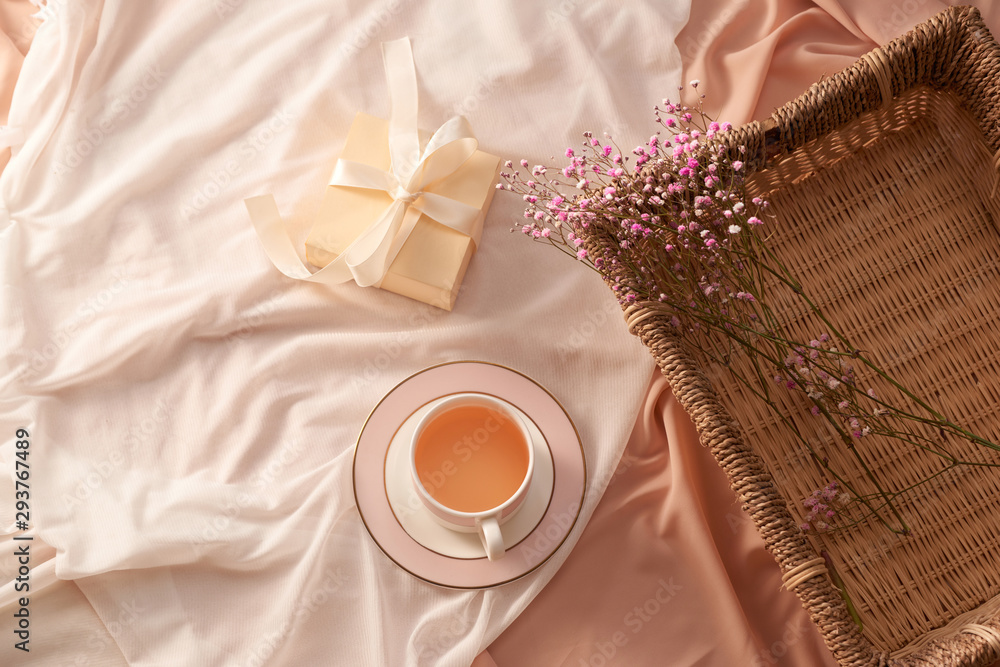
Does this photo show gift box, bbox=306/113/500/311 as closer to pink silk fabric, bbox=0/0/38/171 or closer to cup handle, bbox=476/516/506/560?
cup handle, bbox=476/516/506/560

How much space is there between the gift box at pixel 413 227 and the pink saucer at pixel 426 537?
0.40 feet

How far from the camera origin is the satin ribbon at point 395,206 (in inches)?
37.5

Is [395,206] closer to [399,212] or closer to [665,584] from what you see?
[399,212]

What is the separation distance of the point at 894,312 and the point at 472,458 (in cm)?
56

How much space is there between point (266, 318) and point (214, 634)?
426 mm

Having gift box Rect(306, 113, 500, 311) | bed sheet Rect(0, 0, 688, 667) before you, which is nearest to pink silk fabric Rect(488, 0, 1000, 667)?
bed sheet Rect(0, 0, 688, 667)

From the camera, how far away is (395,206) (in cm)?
96

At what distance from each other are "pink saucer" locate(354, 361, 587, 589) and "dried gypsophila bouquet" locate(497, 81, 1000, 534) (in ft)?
0.73

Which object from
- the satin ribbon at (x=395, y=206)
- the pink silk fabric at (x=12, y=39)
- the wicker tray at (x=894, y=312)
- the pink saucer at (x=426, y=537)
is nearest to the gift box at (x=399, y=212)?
the satin ribbon at (x=395, y=206)

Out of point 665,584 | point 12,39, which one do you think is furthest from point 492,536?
point 12,39

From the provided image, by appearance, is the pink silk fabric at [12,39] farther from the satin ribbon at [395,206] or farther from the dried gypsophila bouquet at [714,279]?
the dried gypsophila bouquet at [714,279]

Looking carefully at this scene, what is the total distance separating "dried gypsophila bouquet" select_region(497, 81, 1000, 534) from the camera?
0.76 metres

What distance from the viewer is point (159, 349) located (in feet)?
3.26

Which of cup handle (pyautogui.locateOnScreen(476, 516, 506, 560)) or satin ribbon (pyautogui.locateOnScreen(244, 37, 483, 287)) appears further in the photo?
satin ribbon (pyautogui.locateOnScreen(244, 37, 483, 287))
